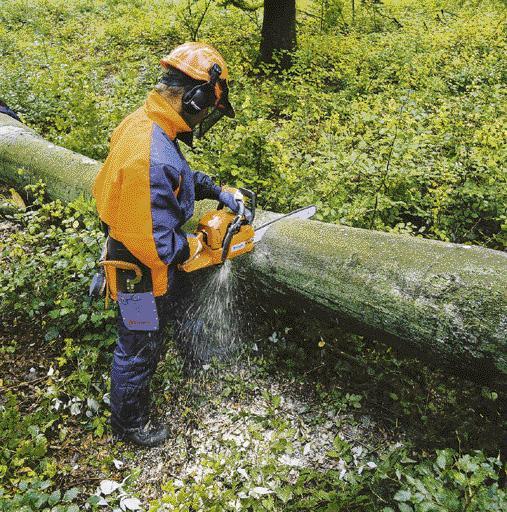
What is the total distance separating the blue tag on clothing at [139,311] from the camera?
231cm

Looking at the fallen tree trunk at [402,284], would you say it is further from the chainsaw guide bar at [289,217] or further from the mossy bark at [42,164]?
the mossy bark at [42,164]

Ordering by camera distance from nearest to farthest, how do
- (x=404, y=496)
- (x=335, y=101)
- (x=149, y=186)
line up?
(x=404, y=496), (x=149, y=186), (x=335, y=101)

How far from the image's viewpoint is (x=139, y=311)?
2.33 m

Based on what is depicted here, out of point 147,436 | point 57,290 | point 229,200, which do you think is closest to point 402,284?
point 229,200

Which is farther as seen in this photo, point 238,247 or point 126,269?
point 238,247

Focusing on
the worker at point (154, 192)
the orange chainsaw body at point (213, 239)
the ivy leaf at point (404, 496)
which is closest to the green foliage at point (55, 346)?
the worker at point (154, 192)

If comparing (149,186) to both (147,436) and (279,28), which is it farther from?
(279,28)

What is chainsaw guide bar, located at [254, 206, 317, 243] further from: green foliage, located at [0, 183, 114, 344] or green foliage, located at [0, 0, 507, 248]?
green foliage, located at [0, 183, 114, 344]

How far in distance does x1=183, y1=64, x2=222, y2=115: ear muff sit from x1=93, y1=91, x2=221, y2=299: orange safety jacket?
0.08 meters

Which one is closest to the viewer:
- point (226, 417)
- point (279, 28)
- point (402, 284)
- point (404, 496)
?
point (404, 496)

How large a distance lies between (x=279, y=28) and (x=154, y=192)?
6.51 meters

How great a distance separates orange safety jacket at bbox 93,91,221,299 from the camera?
2006 millimetres

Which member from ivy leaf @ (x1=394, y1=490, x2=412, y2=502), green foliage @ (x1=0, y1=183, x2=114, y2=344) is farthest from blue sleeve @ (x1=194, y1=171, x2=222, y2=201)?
ivy leaf @ (x1=394, y1=490, x2=412, y2=502)

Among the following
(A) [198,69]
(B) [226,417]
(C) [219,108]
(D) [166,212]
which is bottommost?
(B) [226,417]
